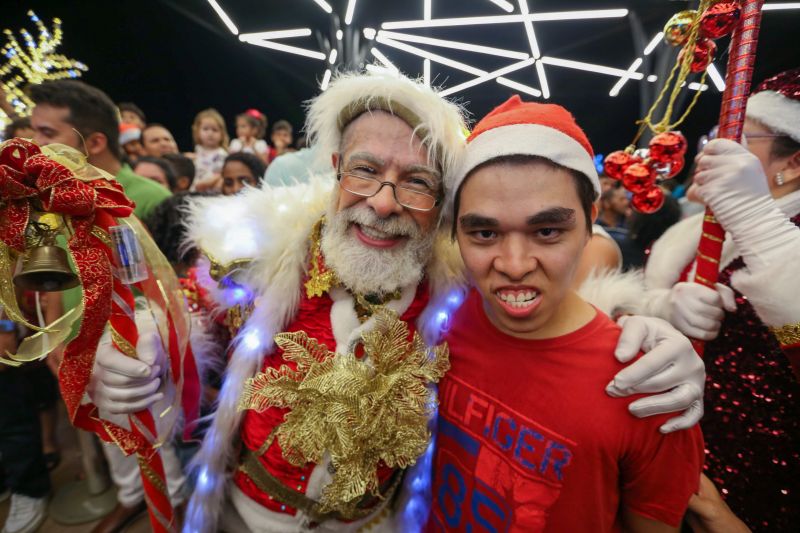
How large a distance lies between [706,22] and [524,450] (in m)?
1.27

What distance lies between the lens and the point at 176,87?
30.8ft

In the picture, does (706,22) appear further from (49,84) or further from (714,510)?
(49,84)

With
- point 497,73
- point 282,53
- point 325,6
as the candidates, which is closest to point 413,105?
point 325,6

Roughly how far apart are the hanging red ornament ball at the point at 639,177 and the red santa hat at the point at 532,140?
0.59 ft

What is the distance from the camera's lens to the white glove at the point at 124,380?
3.56ft

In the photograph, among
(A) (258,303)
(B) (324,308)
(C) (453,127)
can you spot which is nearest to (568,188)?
(C) (453,127)

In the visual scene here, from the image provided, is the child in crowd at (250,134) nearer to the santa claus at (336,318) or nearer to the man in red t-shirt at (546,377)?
the santa claus at (336,318)

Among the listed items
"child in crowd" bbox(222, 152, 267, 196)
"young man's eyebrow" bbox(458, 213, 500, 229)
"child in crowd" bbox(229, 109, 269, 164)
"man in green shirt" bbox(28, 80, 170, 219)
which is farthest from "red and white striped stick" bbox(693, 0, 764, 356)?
"child in crowd" bbox(229, 109, 269, 164)

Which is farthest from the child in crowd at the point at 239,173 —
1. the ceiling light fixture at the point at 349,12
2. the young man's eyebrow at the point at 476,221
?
the ceiling light fixture at the point at 349,12

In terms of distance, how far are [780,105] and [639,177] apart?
1.87 feet

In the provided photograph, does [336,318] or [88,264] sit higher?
[88,264]

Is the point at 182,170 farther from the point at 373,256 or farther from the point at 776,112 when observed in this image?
the point at 776,112

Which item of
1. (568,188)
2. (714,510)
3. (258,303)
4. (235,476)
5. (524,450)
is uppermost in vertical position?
(568,188)

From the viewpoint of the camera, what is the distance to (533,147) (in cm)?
99
